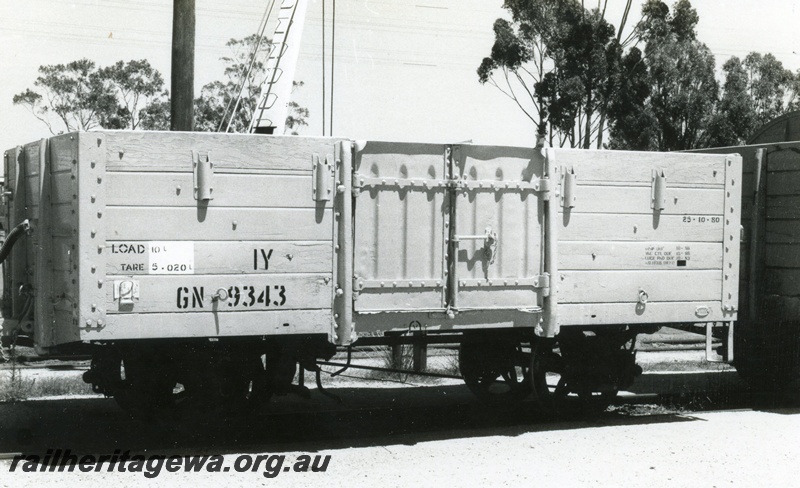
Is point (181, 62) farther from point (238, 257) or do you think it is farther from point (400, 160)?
point (238, 257)

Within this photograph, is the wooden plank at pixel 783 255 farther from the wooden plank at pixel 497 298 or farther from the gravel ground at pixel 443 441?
the wooden plank at pixel 497 298

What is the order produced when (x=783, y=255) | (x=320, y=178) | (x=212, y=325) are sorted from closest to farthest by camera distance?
(x=212, y=325)
(x=320, y=178)
(x=783, y=255)

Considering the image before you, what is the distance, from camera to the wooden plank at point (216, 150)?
288 inches

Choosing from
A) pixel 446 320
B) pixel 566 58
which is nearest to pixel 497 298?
pixel 446 320

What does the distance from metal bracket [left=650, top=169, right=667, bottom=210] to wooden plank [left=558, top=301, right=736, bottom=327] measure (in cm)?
95

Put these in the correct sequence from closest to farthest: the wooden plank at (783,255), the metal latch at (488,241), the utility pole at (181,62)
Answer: the metal latch at (488,241) < the wooden plank at (783,255) < the utility pole at (181,62)

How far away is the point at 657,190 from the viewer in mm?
9109

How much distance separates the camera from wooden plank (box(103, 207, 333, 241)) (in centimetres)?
732

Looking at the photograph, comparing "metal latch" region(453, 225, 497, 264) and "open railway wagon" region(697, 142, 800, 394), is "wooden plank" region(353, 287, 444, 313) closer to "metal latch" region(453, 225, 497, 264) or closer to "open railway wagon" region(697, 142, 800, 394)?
"metal latch" region(453, 225, 497, 264)

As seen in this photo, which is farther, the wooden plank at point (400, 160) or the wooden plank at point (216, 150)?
the wooden plank at point (400, 160)

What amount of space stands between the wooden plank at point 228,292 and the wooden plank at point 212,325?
0.05 metres

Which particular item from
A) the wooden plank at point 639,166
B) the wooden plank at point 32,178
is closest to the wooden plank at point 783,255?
the wooden plank at point 639,166

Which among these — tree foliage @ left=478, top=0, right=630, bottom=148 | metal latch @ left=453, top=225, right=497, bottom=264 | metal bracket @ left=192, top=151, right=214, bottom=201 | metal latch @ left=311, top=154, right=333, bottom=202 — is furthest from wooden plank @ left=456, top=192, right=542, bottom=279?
tree foliage @ left=478, top=0, right=630, bottom=148

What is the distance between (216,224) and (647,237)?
13.5ft
